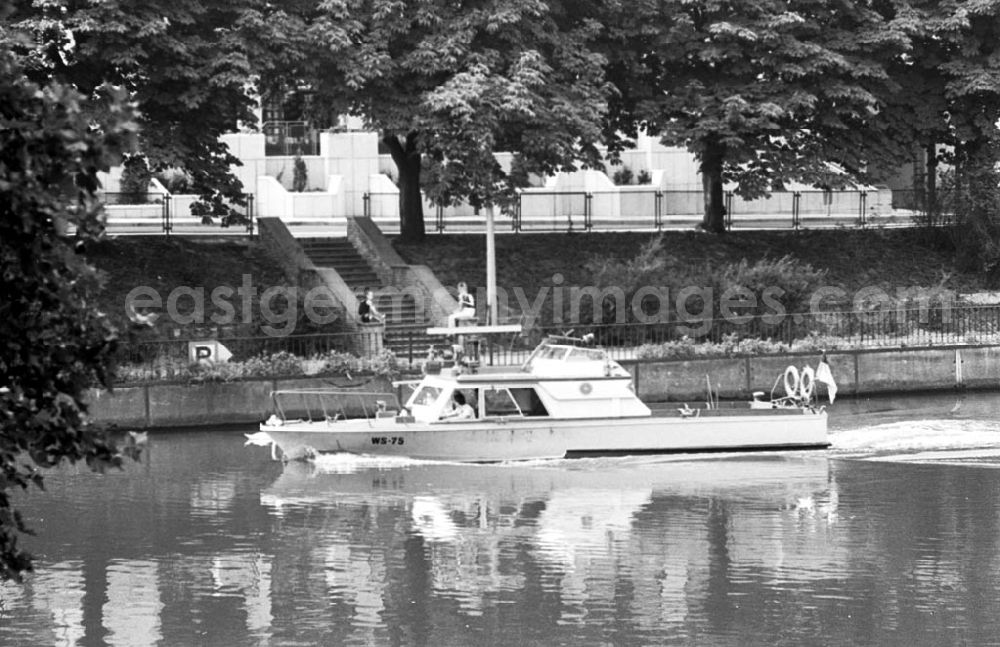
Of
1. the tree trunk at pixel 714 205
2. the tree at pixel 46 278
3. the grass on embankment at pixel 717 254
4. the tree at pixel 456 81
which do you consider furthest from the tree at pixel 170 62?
the tree at pixel 46 278

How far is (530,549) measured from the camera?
24.0 meters

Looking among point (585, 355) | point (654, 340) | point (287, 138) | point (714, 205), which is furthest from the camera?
point (287, 138)

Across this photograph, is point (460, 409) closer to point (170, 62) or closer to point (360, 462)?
point (360, 462)

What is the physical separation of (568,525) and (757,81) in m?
22.6

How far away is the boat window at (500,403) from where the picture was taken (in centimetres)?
3162

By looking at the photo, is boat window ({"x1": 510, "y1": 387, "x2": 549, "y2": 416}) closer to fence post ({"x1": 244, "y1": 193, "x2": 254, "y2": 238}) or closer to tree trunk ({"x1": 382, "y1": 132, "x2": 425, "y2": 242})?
fence post ({"x1": 244, "y1": 193, "x2": 254, "y2": 238})

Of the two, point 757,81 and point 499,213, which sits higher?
point 757,81

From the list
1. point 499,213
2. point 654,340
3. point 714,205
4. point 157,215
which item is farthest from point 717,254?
point 157,215

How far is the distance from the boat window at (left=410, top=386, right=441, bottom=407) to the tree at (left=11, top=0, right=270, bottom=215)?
8.99 metres

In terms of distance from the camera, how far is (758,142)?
45656 mm

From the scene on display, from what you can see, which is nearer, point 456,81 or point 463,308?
point 463,308

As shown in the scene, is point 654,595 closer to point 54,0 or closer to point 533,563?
point 533,563

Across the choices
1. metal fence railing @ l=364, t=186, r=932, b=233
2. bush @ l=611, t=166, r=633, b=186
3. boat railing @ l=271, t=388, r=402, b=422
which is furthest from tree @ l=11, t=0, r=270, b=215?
bush @ l=611, t=166, r=633, b=186

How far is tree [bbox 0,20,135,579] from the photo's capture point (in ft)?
35.7
